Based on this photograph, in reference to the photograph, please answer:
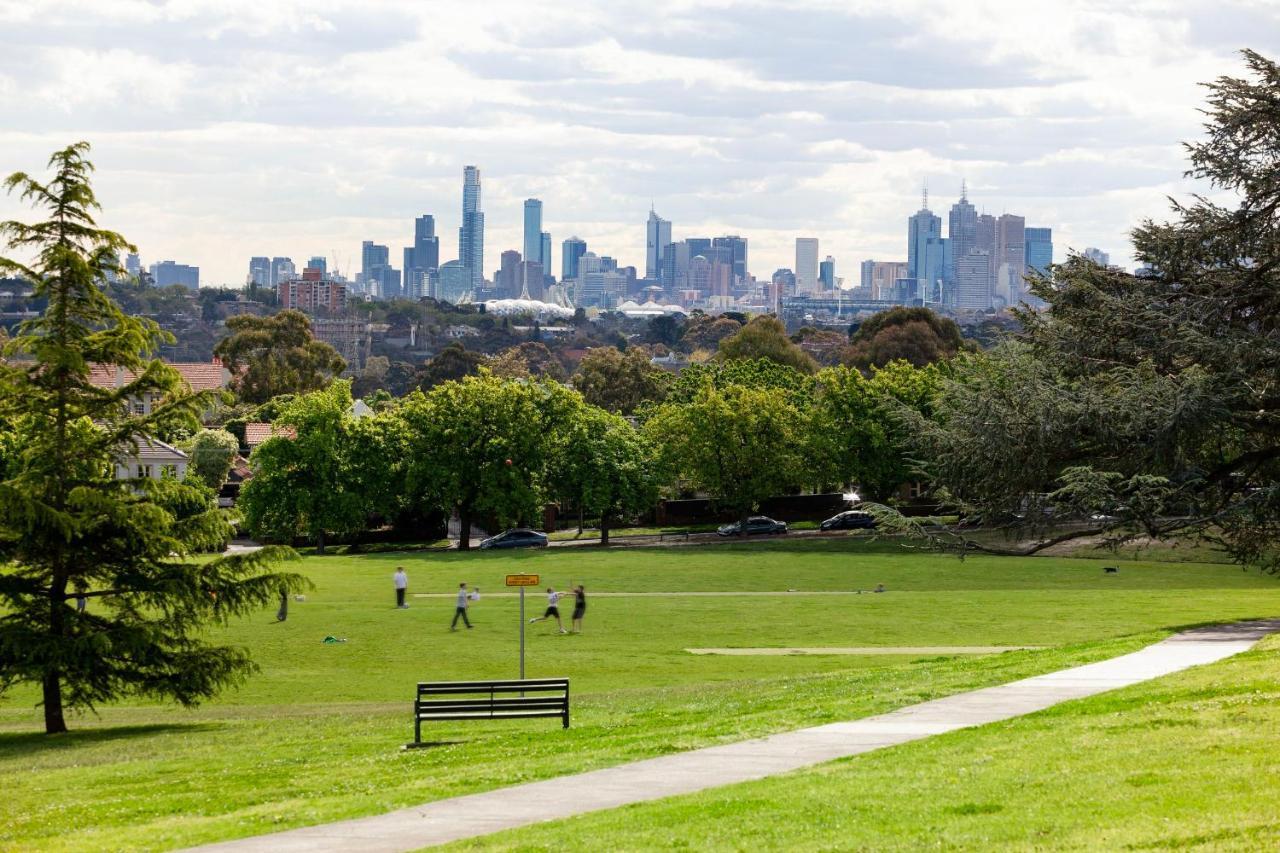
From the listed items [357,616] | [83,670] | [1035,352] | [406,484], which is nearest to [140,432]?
[83,670]

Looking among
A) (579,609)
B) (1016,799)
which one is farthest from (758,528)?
(1016,799)

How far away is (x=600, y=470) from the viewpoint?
76125mm

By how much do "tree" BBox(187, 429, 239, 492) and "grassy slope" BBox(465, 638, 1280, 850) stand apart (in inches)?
3089

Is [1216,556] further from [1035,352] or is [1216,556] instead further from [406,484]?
[406,484]

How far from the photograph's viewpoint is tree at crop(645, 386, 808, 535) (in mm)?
77750

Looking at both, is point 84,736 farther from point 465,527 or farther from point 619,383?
point 619,383

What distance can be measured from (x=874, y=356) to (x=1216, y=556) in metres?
73.5

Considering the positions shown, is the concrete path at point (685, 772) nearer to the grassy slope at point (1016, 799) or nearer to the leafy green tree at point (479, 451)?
the grassy slope at point (1016, 799)

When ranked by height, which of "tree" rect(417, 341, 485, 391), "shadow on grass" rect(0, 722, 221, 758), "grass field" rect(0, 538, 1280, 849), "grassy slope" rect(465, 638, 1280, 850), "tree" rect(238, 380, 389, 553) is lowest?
"shadow on grass" rect(0, 722, 221, 758)

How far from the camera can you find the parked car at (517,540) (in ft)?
244

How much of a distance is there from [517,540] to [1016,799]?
6173 cm

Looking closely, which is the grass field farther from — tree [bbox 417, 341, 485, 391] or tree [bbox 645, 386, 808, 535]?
tree [bbox 417, 341, 485, 391]

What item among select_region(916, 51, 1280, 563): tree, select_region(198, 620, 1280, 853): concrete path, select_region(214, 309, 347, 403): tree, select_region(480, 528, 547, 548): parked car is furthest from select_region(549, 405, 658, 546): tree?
select_region(214, 309, 347, 403): tree

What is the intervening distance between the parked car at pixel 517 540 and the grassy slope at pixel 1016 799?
56900 millimetres
